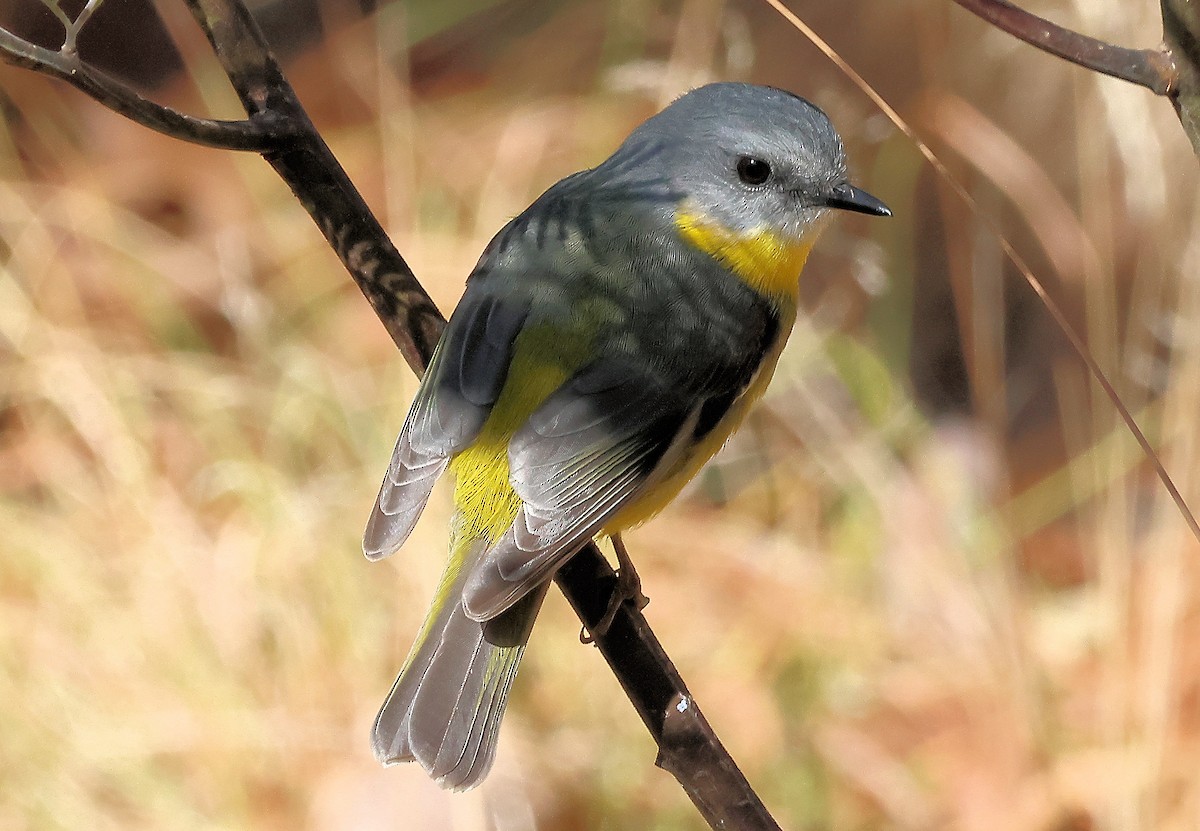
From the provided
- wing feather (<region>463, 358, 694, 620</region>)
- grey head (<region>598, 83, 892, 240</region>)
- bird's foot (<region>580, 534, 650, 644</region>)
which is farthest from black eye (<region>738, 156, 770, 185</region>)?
bird's foot (<region>580, 534, 650, 644</region>)

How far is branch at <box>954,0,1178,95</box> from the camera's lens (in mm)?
909

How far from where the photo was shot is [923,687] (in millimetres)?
3467

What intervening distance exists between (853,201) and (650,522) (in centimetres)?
191

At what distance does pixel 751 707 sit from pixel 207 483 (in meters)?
Result: 1.71

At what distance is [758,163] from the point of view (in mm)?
2092

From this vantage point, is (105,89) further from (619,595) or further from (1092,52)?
(619,595)

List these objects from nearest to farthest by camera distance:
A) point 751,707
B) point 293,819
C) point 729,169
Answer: point 729,169, point 293,819, point 751,707

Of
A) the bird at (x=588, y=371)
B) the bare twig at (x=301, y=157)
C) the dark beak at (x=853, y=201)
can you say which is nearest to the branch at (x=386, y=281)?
the bare twig at (x=301, y=157)

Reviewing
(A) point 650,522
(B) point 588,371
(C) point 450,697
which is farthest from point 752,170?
(A) point 650,522

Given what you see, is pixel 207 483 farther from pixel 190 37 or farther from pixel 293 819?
pixel 190 37

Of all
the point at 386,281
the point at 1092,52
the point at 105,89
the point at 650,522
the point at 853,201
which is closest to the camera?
the point at 1092,52

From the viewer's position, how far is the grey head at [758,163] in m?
2.07

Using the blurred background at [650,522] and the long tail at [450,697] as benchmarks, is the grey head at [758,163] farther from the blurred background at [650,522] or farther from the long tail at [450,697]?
the blurred background at [650,522]

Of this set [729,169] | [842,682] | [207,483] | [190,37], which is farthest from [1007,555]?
[190,37]
